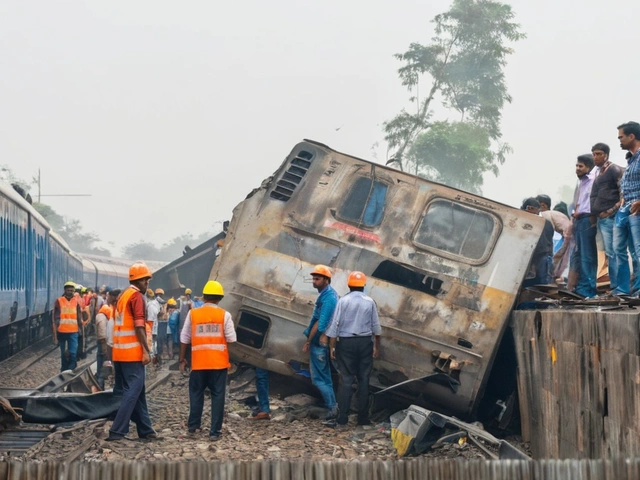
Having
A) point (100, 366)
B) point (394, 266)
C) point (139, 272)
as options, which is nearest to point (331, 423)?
point (394, 266)

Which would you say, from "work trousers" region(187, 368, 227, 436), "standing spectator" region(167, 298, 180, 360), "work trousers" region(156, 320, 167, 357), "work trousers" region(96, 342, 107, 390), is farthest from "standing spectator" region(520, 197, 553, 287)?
"work trousers" region(156, 320, 167, 357)

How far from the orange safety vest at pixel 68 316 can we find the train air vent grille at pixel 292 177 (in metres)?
5.64

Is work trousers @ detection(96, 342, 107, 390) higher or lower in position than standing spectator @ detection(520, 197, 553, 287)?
lower

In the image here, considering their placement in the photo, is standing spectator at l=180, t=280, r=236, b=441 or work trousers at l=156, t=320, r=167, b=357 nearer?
standing spectator at l=180, t=280, r=236, b=441

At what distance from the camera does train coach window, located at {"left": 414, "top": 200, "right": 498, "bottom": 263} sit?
8867 millimetres

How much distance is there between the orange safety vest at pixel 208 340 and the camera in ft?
26.1

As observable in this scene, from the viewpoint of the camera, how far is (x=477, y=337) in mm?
8539

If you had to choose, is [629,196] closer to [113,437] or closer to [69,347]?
[113,437]

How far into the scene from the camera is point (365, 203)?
9039 millimetres

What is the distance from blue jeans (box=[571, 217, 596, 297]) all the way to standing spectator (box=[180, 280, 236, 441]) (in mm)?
3816

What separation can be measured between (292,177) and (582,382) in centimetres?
457

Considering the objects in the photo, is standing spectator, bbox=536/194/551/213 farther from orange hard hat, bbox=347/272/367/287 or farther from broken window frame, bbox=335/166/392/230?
orange hard hat, bbox=347/272/367/287

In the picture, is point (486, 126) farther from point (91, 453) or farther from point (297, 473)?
point (297, 473)

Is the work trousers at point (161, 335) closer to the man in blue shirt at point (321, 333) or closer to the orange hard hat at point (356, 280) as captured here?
the man in blue shirt at point (321, 333)
